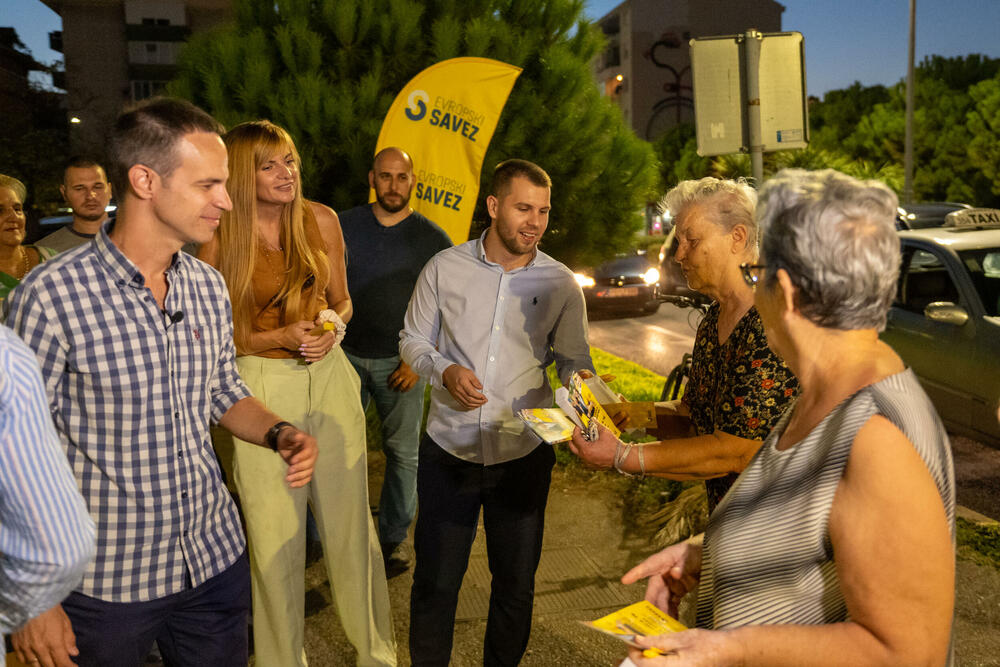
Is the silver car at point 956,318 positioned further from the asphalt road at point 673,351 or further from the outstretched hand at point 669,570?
the outstretched hand at point 669,570

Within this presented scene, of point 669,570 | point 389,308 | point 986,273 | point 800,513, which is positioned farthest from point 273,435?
point 986,273

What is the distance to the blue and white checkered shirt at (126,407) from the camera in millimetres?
2064

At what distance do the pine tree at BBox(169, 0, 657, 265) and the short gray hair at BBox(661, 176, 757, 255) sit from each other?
555cm

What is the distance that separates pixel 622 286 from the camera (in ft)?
52.5

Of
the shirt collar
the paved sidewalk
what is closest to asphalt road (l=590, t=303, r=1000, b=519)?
the paved sidewalk

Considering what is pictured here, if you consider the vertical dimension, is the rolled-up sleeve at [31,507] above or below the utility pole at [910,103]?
below

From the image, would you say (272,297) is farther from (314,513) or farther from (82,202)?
(82,202)

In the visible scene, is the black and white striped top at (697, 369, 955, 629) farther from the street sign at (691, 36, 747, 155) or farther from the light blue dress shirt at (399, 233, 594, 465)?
the street sign at (691, 36, 747, 155)

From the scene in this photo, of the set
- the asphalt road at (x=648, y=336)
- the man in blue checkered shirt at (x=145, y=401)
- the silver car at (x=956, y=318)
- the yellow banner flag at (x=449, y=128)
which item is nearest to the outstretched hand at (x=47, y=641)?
the man in blue checkered shirt at (x=145, y=401)

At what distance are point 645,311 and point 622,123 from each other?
7441 millimetres

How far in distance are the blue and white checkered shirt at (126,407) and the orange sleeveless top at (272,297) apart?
103 centimetres

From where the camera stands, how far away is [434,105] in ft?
23.2

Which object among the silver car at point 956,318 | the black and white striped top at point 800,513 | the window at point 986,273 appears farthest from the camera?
the window at point 986,273

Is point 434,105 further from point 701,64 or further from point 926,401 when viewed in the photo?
point 926,401
